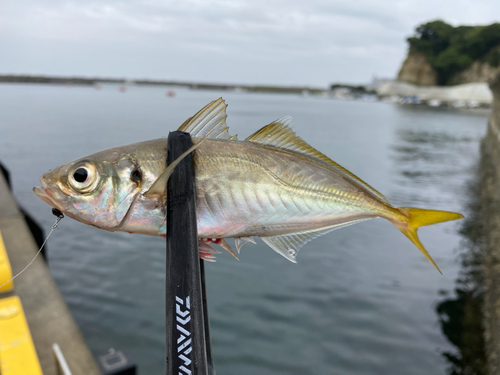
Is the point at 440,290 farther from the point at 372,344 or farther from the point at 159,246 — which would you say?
the point at 159,246

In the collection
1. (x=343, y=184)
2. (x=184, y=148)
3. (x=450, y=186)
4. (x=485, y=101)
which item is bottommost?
(x=450, y=186)

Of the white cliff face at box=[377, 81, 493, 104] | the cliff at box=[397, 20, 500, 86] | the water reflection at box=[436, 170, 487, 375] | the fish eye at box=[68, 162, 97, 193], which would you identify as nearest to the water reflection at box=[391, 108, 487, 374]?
the water reflection at box=[436, 170, 487, 375]

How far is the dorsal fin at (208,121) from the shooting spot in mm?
1521

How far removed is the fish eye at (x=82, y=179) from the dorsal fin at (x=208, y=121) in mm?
402

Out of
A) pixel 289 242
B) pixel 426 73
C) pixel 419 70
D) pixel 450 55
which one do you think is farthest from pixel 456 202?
pixel 419 70

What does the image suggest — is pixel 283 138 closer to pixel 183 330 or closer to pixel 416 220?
pixel 416 220

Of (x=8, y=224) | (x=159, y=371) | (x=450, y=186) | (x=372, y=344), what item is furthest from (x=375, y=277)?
(x=450, y=186)

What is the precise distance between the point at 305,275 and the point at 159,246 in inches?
256

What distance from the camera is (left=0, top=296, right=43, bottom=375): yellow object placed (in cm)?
452

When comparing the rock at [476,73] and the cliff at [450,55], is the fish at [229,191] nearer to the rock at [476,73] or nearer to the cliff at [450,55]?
the cliff at [450,55]

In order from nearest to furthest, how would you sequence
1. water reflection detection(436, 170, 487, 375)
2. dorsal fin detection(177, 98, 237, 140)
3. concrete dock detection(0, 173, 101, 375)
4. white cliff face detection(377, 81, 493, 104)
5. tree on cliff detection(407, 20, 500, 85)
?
dorsal fin detection(177, 98, 237, 140) → concrete dock detection(0, 173, 101, 375) → water reflection detection(436, 170, 487, 375) → tree on cliff detection(407, 20, 500, 85) → white cliff face detection(377, 81, 493, 104)

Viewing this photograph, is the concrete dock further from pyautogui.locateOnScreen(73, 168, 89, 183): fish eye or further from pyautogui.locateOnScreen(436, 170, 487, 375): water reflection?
pyautogui.locateOnScreen(436, 170, 487, 375): water reflection

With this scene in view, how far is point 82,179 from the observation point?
1393 millimetres

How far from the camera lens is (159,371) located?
9055 millimetres
